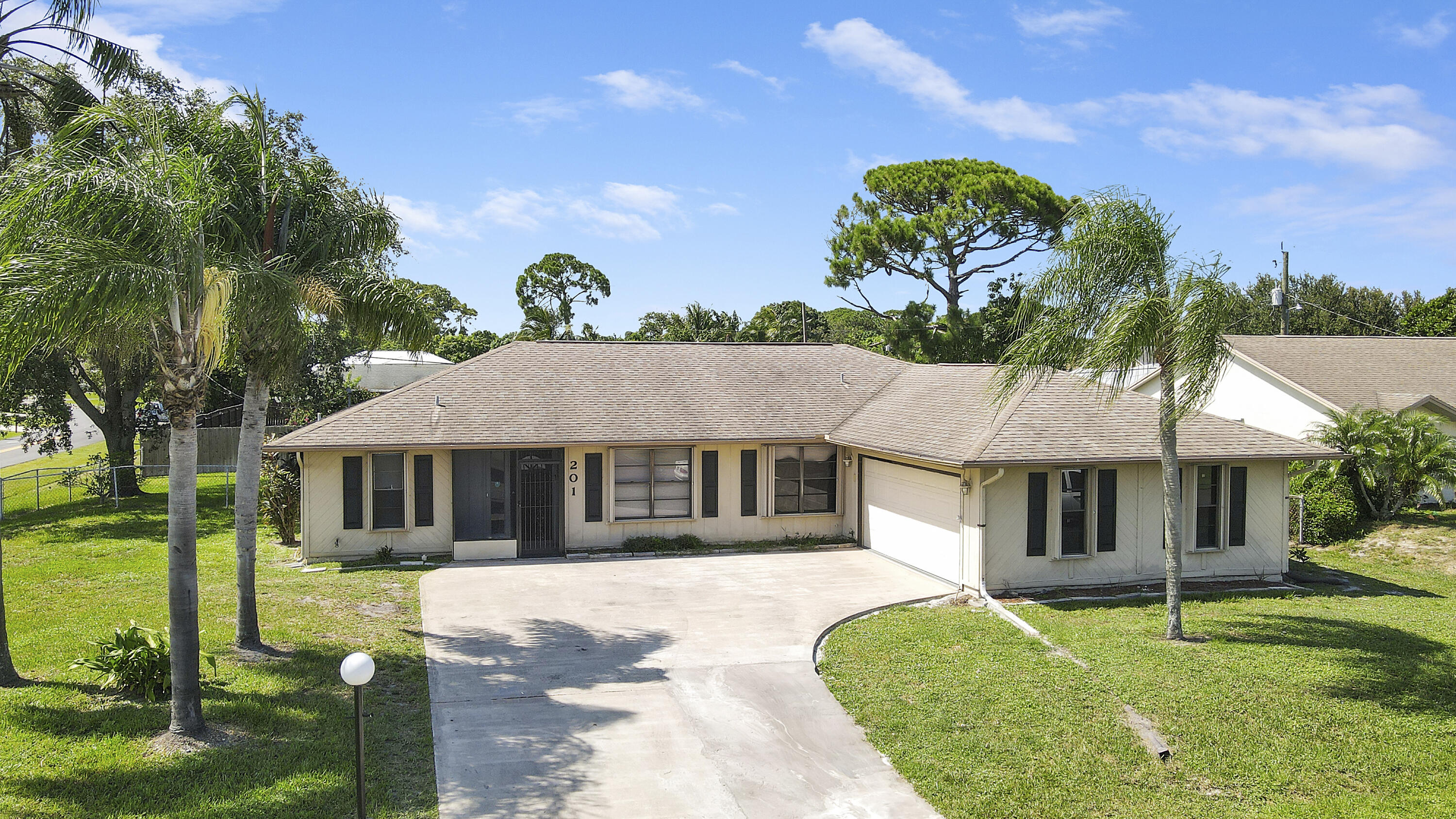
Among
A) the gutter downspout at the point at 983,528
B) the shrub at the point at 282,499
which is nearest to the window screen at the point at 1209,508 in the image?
the gutter downspout at the point at 983,528

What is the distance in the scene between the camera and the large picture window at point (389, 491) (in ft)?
54.3

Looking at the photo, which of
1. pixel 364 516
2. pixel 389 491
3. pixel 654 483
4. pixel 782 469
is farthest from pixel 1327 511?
pixel 364 516

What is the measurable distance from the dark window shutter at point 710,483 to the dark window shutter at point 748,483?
53cm

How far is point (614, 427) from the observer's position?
57.5 feet

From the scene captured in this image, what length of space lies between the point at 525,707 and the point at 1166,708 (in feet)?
22.1

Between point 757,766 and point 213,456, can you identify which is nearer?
point 757,766

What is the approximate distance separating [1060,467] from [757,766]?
8422mm

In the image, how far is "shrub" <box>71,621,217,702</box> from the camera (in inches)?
340

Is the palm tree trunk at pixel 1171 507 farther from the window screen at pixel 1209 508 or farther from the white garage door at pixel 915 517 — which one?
the window screen at pixel 1209 508

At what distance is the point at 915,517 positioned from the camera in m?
15.9

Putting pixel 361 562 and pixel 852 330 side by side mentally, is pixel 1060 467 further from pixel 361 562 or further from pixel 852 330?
pixel 852 330

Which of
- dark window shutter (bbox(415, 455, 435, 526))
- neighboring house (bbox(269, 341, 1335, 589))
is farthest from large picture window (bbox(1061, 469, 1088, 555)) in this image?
dark window shutter (bbox(415, 455, 435, 526))

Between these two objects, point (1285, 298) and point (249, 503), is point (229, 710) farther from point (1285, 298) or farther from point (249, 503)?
point (1285, 298)

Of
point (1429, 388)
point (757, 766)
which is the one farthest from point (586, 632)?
point (1429, 388)
